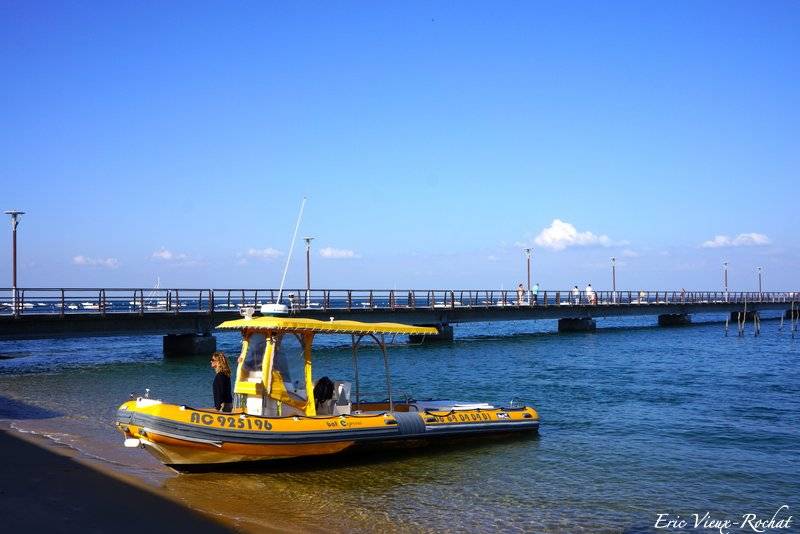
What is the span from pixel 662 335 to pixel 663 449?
52.4m

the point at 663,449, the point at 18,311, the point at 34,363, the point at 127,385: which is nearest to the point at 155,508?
the point at 663,449

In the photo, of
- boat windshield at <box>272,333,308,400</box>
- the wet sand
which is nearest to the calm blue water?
the wet sand

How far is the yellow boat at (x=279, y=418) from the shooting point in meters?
12.8

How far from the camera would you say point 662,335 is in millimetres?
66688

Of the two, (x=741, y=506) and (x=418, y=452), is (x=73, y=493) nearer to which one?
(x=418, y=452)

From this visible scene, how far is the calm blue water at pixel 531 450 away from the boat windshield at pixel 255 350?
191 centimetres

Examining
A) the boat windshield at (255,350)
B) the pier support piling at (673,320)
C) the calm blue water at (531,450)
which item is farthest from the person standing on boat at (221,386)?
the pier support piling at (673,320)

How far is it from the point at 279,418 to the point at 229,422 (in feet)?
3.14

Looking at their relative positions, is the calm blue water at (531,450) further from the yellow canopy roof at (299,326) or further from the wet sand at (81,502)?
the yellow canopy roof at (299,326)

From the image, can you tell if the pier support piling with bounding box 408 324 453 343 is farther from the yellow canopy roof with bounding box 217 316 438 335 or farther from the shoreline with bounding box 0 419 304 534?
the shoreline with bounding box 0 419 304 534

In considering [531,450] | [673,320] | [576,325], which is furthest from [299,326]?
[673,320]

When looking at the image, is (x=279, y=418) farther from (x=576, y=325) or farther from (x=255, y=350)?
(x=576, y=325)

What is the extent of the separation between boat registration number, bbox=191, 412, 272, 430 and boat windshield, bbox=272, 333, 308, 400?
1.16 m

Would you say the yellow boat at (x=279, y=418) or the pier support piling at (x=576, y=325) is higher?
the yellow boat at (x=279, y=418)
